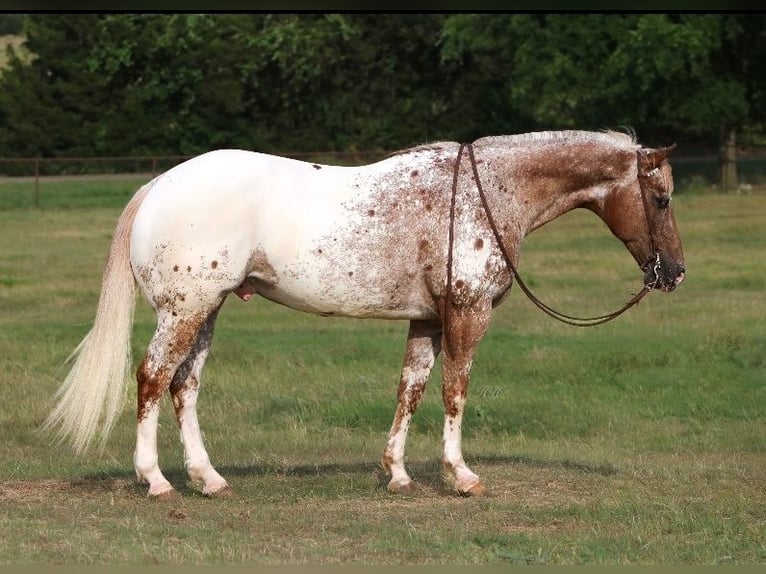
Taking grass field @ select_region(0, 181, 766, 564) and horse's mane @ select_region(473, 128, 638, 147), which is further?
horse's mane @ select_region(473, 128, 638, 147)

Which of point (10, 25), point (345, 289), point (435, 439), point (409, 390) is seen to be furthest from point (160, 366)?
point (10, 25)

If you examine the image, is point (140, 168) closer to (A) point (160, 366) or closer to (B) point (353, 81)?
(B) point (353, 81)

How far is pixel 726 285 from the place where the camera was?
21.5 m

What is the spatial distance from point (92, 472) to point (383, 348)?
21.3ft

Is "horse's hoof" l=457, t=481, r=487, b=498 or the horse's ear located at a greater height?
the horse's ear

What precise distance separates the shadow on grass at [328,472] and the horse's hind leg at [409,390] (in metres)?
0.16

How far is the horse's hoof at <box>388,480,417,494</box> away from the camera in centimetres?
920

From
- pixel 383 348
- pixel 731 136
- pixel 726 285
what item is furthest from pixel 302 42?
pixel 383 348

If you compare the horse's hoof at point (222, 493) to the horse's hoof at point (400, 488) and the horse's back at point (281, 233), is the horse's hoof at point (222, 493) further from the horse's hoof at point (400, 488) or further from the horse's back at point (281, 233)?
the horse's back at point (281, 233)

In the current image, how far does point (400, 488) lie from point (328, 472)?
3.21 feet

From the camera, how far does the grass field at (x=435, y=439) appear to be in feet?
25.4

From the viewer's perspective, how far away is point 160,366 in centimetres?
891

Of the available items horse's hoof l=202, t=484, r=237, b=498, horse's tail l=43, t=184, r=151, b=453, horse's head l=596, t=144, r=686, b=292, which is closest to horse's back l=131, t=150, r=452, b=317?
horse's tail l=43, t=184, r=151, b=453

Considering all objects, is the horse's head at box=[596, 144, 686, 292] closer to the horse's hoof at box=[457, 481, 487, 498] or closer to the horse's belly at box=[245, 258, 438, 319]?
the horse's belly at box=[245, 258, 438, 319]
